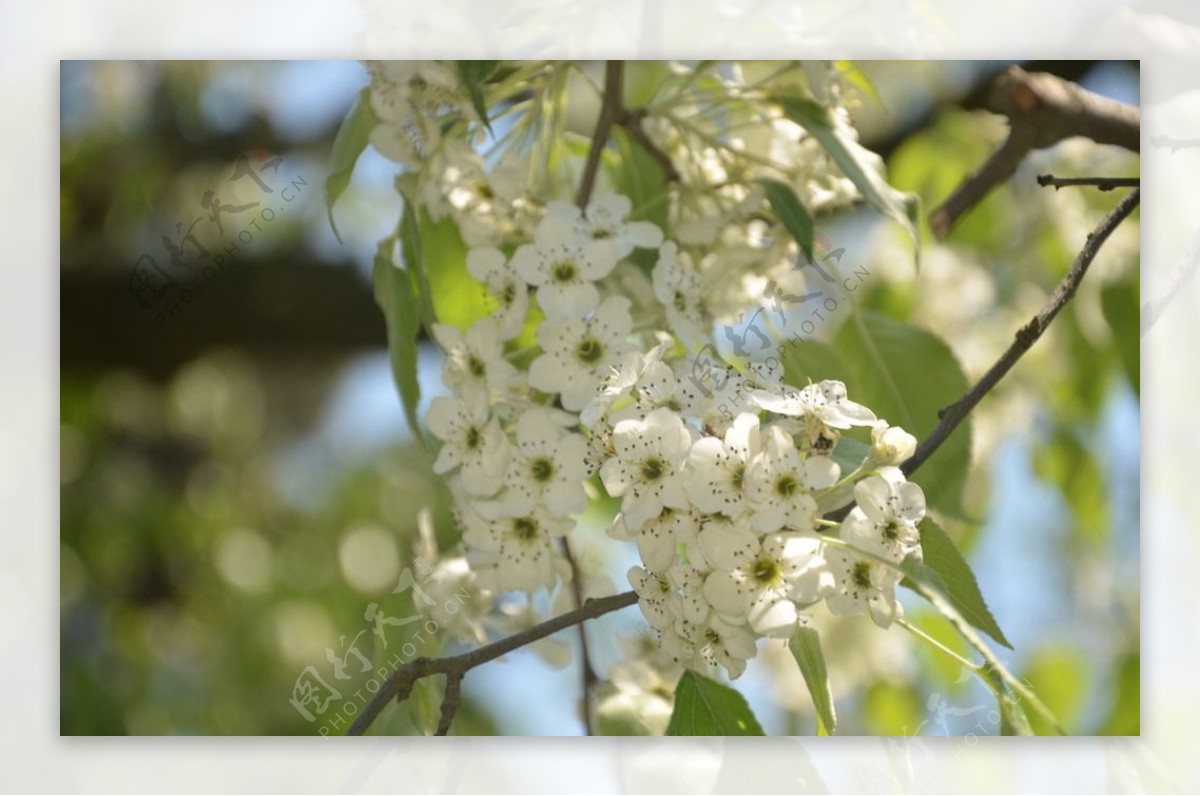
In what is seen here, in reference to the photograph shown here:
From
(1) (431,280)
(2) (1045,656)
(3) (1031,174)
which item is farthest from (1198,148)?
(1) (431,280)

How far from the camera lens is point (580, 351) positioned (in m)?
1.17

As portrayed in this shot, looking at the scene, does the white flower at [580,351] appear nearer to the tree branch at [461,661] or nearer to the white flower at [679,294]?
the white flower at [679,294]

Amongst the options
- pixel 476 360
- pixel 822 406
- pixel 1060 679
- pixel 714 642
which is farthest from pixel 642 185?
pixel 1060 679

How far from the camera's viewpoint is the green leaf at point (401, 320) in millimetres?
1243

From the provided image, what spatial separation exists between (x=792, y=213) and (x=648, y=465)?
35 centimetres

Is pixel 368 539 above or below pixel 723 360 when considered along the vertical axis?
below

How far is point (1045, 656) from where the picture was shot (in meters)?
1.29

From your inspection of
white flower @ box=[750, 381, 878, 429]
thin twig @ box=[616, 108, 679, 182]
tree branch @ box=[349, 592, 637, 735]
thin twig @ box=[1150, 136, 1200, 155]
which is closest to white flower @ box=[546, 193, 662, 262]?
thin twig @ box=[616, 108, 679, 182]

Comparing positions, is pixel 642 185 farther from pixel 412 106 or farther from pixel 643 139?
pixel 412 106

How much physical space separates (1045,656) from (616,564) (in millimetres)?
459

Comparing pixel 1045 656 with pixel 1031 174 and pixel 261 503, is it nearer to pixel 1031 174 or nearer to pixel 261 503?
pixel 1031 174

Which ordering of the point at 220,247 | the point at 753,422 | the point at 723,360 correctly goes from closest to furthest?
1. the point at 753,422
2. the point at 723,360
3. the point at 220,247

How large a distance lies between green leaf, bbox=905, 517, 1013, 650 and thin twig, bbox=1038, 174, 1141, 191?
0.45 meters

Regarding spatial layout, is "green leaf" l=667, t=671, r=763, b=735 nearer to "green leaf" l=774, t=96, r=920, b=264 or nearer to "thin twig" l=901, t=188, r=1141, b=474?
"thin twig" l=901, t=188, r=1141, b=474
